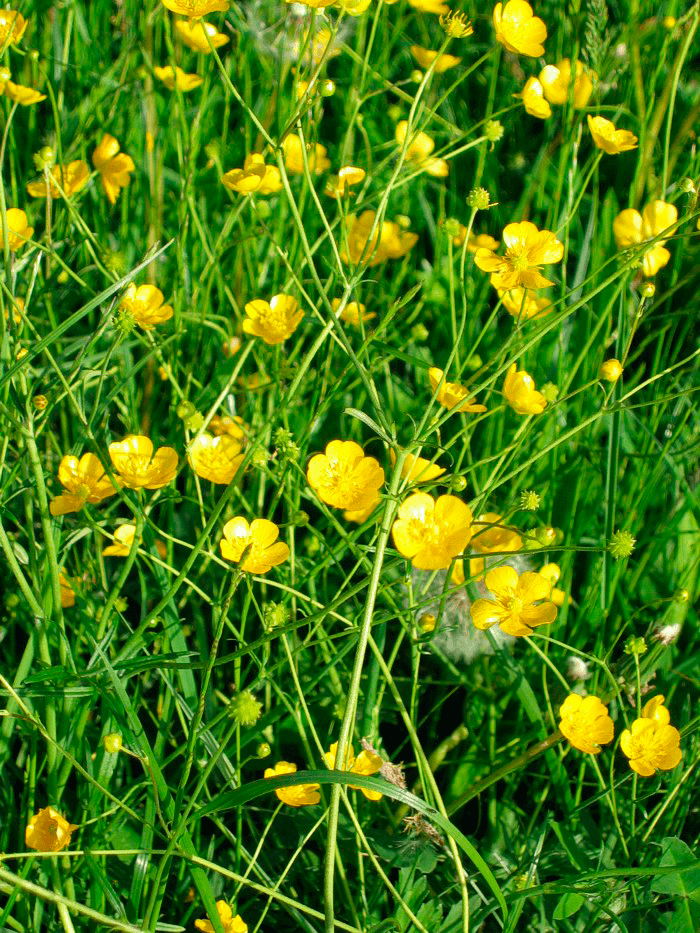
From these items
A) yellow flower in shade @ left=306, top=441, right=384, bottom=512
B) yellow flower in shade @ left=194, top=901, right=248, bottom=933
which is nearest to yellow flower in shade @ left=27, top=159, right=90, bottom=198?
yellow flower in shade @ left=306, top=441, right=384, bottom=512

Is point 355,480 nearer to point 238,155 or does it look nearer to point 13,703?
point 13,703

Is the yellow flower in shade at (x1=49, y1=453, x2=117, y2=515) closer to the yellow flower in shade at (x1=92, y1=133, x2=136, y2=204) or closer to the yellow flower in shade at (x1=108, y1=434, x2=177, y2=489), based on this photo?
the yellow flower in shade at (x1=108, y1=434, x2=177, y2=489)

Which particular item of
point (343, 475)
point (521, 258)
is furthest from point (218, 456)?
point (521, 258)

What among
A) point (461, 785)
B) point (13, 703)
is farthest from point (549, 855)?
point (13, 703)

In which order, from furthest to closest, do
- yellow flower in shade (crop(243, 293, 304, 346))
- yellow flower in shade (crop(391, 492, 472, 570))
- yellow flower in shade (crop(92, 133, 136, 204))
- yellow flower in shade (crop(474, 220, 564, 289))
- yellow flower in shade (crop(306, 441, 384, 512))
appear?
yellow flower in shade (crop(92, 133, 136, 204))
yellow flower in shade (crop(243, 293, 304, 346))
yellow flower in shade (crop(474, 220, 564, 289))
yellow flower in shade (crop(306, 441, 384, 512))
yellow flower in shade (crop(391, 492, 472, 570))

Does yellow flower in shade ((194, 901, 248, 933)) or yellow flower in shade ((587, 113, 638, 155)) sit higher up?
yellow flower in shade ((587, 113, 638, 155))

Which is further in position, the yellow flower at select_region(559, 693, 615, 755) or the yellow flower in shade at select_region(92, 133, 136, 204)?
the yellow flower in shade at select_region(92, 133, 136, 204)
